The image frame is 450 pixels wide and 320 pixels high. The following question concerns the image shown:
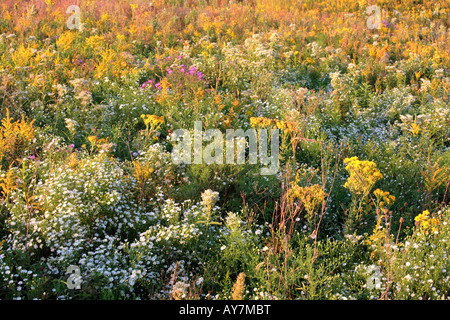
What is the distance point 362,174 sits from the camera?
411 cm

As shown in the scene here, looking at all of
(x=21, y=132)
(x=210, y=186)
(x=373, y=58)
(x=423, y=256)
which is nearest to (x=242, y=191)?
(x=210, y=186)

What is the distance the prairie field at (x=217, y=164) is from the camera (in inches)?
135

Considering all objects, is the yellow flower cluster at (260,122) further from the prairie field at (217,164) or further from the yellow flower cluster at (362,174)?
the yellow flower cluster at (362,174)

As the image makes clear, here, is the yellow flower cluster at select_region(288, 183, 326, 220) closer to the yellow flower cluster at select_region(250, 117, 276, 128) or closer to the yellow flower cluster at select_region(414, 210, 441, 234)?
the yellow flower cluster at select_region(414, 210, 441, 234)

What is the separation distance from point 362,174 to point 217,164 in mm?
1735

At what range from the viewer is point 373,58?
920cm

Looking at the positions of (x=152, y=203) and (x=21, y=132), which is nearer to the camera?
(x=152, y=203)

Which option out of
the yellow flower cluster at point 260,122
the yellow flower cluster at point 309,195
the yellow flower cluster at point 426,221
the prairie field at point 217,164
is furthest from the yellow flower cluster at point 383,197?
the yellow flower cluster at point 260,122

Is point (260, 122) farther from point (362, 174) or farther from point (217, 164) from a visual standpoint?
point (362, 174)

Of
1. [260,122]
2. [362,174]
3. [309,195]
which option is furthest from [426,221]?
[260,122]

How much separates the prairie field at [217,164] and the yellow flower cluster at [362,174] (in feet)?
0.06

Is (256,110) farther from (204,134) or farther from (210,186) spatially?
(210,186)

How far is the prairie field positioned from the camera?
343 centimetres
